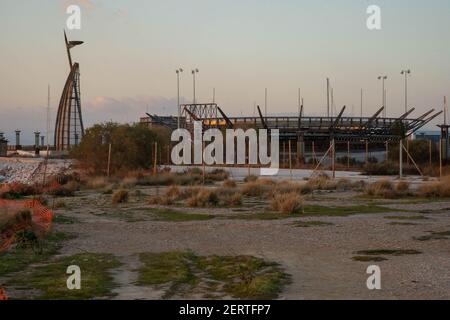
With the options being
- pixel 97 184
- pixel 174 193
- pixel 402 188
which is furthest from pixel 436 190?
pixel 97 184

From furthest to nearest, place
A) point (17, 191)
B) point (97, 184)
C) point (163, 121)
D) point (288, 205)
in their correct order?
1. point (163, 121)
2. point (97, 184)
3. point (17, 191)
4. point (288, 205)

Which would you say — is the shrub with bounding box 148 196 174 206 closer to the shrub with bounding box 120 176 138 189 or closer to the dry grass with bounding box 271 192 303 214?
the dry grass with bounding box 271 192 303 214

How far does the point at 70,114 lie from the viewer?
272ft

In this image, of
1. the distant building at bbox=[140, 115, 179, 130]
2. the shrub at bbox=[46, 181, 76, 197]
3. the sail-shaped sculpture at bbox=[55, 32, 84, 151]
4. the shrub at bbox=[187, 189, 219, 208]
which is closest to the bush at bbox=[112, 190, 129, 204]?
the shrub at bbox=[187, 189, 219, 208]

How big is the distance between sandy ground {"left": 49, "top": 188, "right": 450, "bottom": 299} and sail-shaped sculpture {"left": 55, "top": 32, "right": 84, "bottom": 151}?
60.6 metres

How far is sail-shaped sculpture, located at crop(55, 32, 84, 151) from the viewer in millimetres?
82194

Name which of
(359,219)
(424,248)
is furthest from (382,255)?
(359,219)

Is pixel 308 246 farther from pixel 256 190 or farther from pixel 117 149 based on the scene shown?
pixel 117 149

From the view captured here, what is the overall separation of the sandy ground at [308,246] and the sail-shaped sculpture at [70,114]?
60.6 meters

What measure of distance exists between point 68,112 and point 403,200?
61.8 m

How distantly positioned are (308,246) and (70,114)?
71.2 meters

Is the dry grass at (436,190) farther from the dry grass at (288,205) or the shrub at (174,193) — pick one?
the shrub at (174,193)

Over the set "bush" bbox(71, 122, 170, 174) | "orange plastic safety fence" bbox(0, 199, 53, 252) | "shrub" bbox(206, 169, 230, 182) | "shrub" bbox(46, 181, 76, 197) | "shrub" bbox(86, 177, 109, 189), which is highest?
"bush" bbox(71, 122, 170, 174)

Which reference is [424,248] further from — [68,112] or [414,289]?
[68,112]
